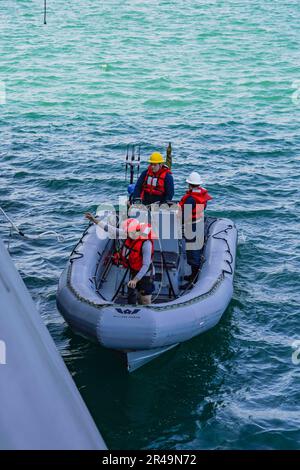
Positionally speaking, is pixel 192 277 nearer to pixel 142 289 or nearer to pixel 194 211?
pixel 194 211

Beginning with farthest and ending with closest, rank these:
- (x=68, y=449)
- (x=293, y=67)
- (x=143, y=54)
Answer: (x=143, y=54) → (x=293, y=67) → (x=68, y=449)

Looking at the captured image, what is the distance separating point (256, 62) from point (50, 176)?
44.4 ft

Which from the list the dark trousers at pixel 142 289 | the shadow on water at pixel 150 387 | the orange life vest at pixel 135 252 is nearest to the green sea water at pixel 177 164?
the shadow on water at pixel 150 387

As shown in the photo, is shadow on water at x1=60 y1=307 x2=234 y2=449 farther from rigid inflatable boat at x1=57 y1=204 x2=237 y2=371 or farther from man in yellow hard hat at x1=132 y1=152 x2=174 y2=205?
man in yellow hard hat at x1=132 y1=152 x2=174 y2=205

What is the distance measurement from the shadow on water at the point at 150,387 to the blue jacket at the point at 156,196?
2.60 meters

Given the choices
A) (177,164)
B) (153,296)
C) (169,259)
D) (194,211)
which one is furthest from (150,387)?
(177,164)

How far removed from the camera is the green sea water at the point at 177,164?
8.77 metres

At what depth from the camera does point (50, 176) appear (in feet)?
51.6

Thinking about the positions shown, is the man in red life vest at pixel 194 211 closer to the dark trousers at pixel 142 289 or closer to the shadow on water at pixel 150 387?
the shadow on water at pixel 150 387

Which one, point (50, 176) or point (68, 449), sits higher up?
point (68, 449)

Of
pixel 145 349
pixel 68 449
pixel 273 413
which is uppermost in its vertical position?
pixel 68 449

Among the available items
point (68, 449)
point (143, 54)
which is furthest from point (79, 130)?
point (68, 449)

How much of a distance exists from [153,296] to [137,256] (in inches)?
42.1

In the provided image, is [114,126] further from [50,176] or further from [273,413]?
[273,413]
